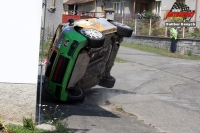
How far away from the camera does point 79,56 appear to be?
25.8 ft

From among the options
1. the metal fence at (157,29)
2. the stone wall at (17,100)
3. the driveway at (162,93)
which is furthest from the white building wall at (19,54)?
the metal fence at (157,29)

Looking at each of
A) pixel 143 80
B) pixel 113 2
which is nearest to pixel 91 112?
pixel 143 80

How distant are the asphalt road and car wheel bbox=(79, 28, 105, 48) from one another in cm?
129

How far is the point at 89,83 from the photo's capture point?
9.12 m

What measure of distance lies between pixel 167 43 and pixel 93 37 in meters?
17.4

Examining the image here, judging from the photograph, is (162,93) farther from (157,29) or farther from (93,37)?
(157,29)

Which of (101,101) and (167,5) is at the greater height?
(167,5)

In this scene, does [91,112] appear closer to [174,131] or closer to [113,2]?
[174,131]

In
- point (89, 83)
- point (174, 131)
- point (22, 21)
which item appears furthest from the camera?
point (89, 83)

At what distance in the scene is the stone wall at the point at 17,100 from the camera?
652 centimetres

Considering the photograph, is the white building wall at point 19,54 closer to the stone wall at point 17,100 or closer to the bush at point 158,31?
the stone wall at point 17,100

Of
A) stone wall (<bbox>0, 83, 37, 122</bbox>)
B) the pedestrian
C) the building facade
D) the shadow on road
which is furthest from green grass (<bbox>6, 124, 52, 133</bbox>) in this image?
the building facade

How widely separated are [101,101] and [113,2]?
32359 mm

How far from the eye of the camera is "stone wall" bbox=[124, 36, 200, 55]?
2238 centimetres
